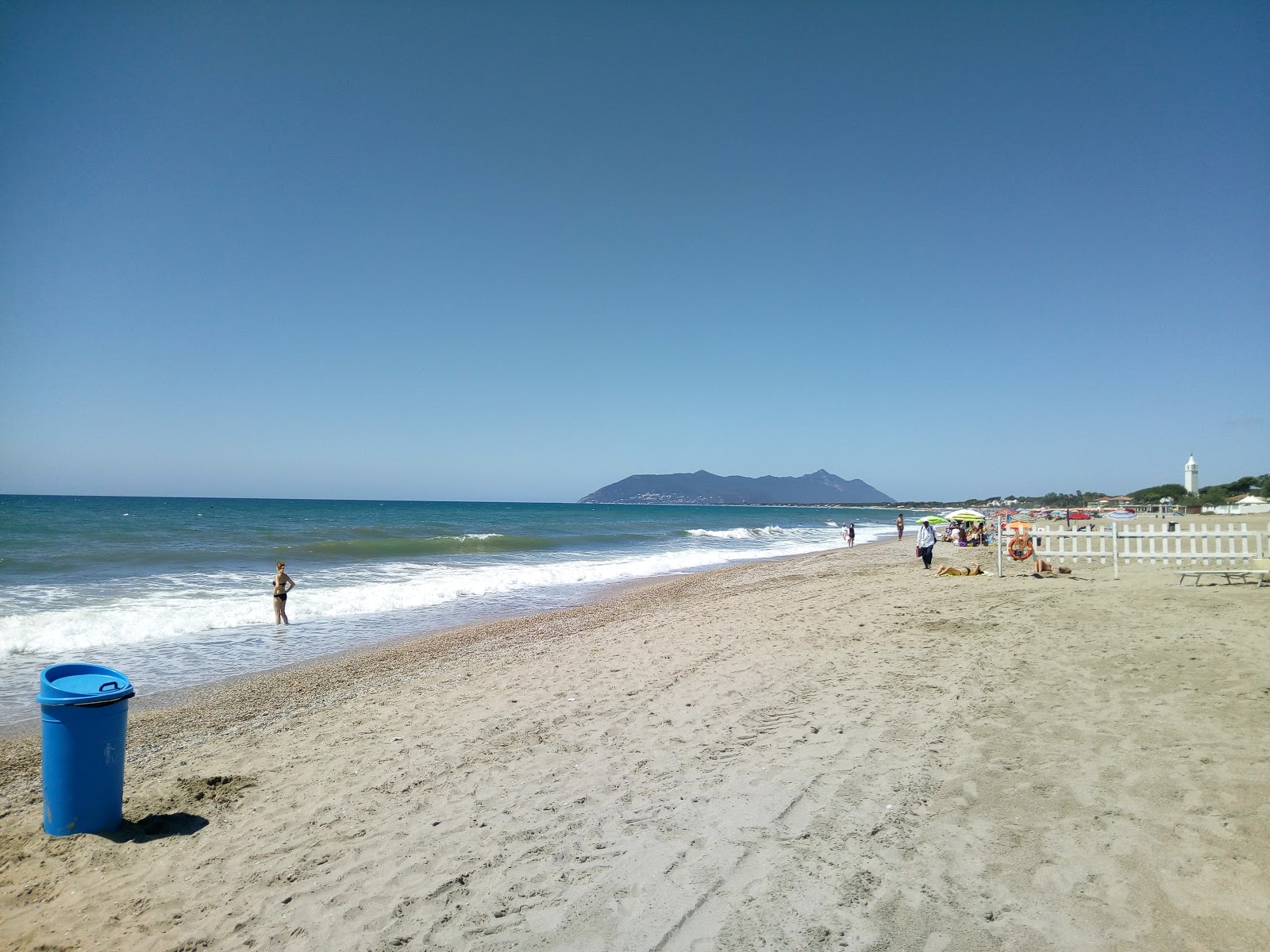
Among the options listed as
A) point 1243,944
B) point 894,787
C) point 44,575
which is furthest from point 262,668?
point 44,575

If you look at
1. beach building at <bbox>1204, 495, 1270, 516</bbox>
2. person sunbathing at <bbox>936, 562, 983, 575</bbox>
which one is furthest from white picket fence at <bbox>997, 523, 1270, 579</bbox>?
beach building at <bbox>1204, 495, 1270, 516</bbox>

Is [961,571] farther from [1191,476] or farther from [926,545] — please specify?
[1191,476]

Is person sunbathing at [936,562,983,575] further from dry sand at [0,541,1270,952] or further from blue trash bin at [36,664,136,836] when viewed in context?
blue trash bin at [36,664,136,836]

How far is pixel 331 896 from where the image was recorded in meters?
3.40

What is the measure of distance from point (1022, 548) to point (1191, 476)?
72.9m

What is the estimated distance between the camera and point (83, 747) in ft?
13.1

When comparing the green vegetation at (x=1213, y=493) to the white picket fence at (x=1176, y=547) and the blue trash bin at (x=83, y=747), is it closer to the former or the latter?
the white picket fence at (x=1176, y=547)

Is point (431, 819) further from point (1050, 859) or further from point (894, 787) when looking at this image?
point (1050, 859)

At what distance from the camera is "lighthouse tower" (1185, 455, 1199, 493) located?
70.1 metres

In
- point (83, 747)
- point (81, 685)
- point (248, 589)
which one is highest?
point (81, 685)

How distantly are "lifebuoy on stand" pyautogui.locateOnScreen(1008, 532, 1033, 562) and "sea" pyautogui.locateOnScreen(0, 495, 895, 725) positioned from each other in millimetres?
10717

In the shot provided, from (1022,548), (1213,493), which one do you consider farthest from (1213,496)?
(1022,548)

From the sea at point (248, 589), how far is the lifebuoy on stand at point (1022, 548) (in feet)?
35.2

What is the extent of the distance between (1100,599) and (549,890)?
10319 mm
